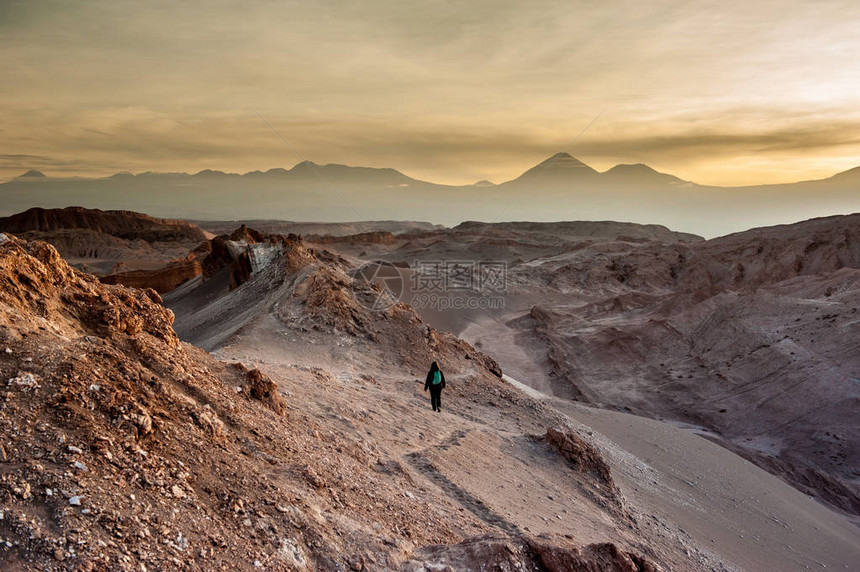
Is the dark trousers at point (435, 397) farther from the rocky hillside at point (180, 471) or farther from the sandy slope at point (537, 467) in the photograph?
the rocky hillside at point (180, 471)

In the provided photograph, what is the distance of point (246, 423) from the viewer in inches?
181

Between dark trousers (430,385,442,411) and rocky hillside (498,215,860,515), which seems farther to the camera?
rocky hillside (498,215,860,515)

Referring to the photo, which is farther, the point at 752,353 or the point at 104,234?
the point at 104,234

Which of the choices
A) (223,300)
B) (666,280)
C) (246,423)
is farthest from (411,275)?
(246,423)

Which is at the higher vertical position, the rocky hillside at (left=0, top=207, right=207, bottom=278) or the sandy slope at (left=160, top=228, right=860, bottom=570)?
the rocky hillside at (left=0, top=207, right=207, bottom=278)

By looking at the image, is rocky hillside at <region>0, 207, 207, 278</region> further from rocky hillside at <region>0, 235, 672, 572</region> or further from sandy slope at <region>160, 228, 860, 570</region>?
rocky hillside at <region>0, 235, 672, 572</region>

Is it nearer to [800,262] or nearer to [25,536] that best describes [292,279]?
[25,536]

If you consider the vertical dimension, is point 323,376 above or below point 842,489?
above

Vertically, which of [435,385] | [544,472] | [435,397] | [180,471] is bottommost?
[544,472]

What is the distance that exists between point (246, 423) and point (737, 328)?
20.6m

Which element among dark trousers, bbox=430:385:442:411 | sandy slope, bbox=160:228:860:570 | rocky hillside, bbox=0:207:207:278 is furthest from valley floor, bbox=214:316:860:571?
rocky hillside, bbox=0:207:207:278

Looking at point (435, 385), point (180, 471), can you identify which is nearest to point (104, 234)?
point (435, 385)

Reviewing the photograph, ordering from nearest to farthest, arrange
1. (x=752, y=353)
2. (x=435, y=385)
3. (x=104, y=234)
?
1. (x=435, y=385)
2. (x=752, y=353)
3. (x=104, y=234)

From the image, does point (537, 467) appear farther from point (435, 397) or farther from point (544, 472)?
point (435, 397)
